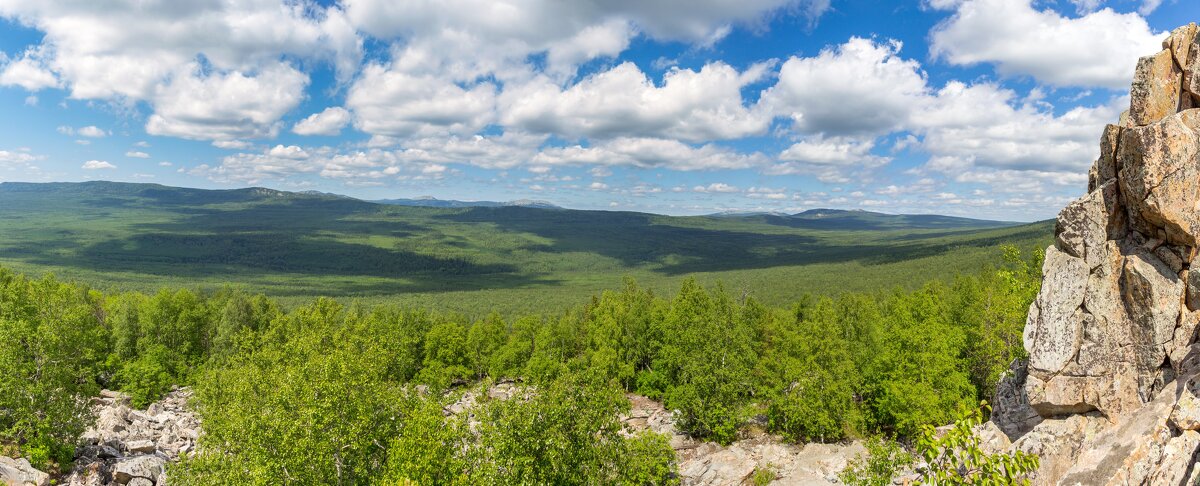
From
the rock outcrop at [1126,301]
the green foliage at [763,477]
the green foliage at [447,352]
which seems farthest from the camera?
the green foliage at [447,352]

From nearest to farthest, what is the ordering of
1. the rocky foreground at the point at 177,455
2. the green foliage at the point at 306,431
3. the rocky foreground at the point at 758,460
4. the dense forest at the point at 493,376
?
the green foliage at the point at 306,431, the dense forest at the point at 493,376, the rocky foreground at the point at 177,455, the rocky foreground at the point at 758,460

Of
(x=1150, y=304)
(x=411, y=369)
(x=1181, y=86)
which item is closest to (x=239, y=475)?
(x=1150, y=304)

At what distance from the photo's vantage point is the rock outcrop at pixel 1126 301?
779 inches

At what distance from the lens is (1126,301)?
864 inches

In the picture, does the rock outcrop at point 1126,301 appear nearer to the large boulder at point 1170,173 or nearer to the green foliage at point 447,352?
the large boulder at point 1170,173

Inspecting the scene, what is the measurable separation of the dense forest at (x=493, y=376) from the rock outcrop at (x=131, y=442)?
107 inches

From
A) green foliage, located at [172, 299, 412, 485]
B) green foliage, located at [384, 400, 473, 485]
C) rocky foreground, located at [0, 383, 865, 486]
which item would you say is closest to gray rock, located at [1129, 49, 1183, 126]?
rocky foreground, located at [0, 383, 865, 486]

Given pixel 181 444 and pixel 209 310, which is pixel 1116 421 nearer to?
pixel 181 444

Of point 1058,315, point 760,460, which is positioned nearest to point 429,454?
point 1058,315

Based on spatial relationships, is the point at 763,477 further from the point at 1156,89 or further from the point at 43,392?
the point at 43,392

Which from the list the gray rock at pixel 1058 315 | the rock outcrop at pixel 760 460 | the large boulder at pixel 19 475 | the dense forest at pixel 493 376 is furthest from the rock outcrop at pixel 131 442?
the gray rock at pixel 1058 315

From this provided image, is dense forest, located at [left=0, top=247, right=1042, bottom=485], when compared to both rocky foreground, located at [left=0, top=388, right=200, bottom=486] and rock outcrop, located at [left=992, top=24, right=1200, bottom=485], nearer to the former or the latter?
rocky foreground, located at [left=0, top=388, right=200, bottom=486]

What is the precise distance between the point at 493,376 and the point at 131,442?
46.8 meters

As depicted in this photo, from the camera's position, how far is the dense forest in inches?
1125
